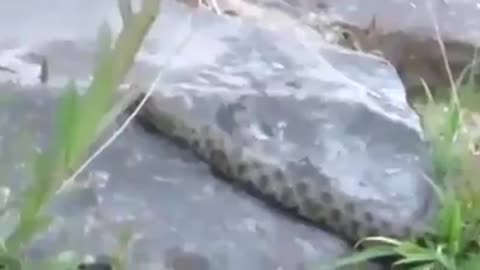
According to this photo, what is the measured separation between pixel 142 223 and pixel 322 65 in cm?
41

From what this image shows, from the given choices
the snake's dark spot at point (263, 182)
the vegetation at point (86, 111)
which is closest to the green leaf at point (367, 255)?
the snake's dark spot at point (263, 182)

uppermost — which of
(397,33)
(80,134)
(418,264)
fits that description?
(80,134)

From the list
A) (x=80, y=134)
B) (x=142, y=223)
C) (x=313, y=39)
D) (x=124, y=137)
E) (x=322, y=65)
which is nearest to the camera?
(x=80, y=134)

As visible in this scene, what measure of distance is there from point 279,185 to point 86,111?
53 centimetres

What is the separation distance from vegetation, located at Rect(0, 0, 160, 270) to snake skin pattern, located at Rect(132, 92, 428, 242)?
414 mm

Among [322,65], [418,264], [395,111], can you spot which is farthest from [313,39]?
[418,264]

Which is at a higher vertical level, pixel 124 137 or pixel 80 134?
pixel 80 134

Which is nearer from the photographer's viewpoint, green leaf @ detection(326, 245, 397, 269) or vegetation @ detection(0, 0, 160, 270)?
vegetation @ detection(0, 0, 160, 270)

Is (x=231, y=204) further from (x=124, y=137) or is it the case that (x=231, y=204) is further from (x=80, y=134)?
(x=80, y=134)

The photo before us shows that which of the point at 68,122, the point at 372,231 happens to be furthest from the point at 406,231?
the point at 68,122

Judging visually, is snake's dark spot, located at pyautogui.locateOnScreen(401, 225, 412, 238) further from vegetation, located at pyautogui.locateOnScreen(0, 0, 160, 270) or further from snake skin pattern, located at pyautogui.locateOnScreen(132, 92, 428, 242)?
vegetation, located at pyautogui.locateOnScreen(0, 0, 160, 270)

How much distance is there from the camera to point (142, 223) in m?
1.20

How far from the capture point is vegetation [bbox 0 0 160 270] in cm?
72

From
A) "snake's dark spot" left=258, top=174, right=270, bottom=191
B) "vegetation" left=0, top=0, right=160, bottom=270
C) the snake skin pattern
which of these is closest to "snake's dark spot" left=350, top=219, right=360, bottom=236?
the snake skin pattern
